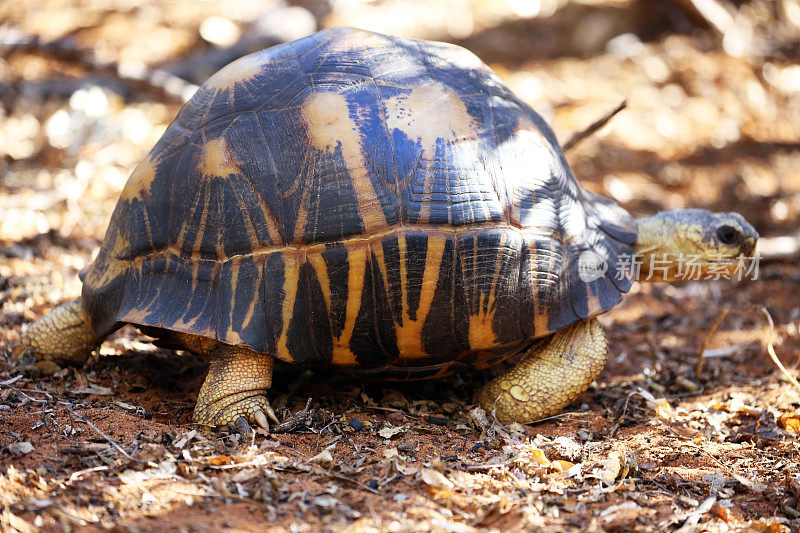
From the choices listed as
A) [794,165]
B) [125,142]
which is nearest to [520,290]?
[125,142]

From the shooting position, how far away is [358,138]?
12.6ft

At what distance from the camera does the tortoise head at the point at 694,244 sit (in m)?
5.11

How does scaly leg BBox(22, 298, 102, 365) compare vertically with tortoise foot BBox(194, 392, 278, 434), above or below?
above

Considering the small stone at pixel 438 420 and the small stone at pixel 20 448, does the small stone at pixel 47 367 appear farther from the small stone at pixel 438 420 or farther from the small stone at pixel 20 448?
the small stone at pixel 438 420

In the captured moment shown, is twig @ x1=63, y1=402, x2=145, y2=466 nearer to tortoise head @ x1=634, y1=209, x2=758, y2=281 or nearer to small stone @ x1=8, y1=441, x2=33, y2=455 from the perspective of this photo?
small stone @ x1=8, y1=441, x2=33, y2=455

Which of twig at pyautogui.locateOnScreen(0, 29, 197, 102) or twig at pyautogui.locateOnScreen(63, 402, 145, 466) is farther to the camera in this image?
twig at pyautogui.locateOnScreen(0, 29, 197, 102)

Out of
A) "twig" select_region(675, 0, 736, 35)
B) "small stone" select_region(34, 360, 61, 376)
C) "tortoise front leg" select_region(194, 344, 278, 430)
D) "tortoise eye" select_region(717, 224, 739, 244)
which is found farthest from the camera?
"twig" select_region(675, 0, 736, 35)

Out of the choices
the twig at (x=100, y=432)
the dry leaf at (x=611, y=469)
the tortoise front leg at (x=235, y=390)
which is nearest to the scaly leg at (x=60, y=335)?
the twig at (x=100, y=432)

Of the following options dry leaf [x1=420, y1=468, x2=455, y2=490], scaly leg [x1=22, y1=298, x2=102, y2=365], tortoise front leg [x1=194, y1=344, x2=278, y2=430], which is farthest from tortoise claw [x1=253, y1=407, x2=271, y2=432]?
scaly leg [x1=22, y1=298, x2=102, y2=365]

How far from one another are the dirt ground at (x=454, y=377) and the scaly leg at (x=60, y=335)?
12cm

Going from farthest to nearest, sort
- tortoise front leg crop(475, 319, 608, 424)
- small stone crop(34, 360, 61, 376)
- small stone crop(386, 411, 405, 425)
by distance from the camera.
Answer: small stone crop(34, 360, 61, 376), tortoise front leg crop(475, 319, 608, 424), small stone crop(386, 411, 405, 425)

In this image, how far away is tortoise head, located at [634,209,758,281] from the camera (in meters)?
5.11

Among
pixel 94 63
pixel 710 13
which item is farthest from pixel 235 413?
pixel 710 13

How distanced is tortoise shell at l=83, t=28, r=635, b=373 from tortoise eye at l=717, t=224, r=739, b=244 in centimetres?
156
